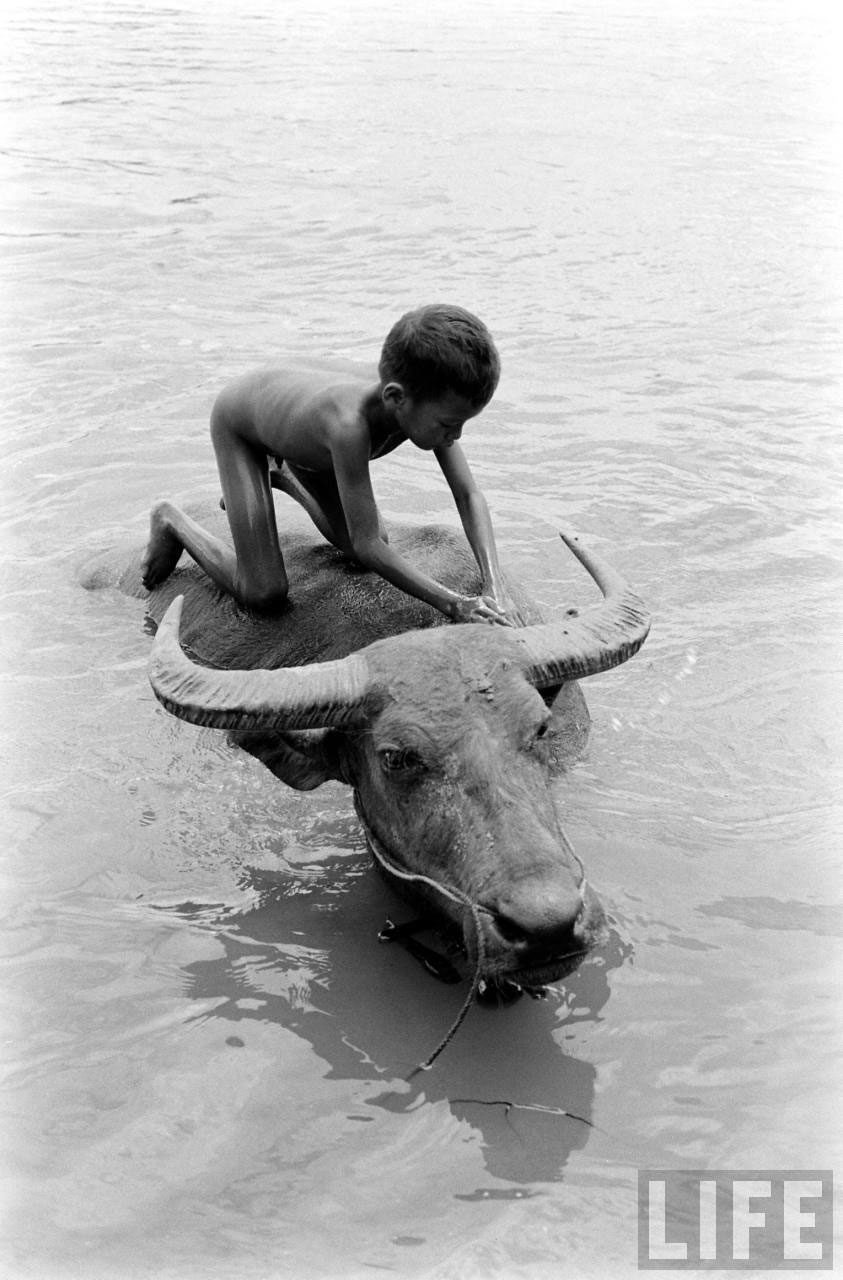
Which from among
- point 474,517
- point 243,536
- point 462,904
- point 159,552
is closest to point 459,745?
point 462,904

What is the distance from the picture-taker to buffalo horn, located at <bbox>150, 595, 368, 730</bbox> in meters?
3.83

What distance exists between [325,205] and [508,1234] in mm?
11316

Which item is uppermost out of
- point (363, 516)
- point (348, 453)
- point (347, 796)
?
point (348, 453)

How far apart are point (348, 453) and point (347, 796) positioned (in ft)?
3.92

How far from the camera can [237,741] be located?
13.6ft

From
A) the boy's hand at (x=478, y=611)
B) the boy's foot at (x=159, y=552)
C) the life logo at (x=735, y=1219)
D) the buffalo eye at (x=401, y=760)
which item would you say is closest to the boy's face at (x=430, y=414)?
Answer: the boy's hand at (x=478, y=611)

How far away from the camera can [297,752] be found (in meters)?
4.12

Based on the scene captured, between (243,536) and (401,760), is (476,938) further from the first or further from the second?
(243,536)

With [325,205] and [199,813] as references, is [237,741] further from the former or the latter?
[325,205]

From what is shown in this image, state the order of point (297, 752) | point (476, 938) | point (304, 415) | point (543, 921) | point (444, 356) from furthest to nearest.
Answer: point (304, 415) < point (444, 356) < point (297, 752) < point (476, 938) < point (543, 921)

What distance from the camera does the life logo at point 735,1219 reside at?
286 cm

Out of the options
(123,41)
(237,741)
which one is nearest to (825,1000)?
(237,741)

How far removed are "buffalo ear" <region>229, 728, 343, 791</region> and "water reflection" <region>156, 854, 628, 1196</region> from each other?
391 mm

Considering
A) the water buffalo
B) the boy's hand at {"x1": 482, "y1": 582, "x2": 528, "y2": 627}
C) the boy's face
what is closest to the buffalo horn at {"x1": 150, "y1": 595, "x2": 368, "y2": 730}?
the water buffalo
